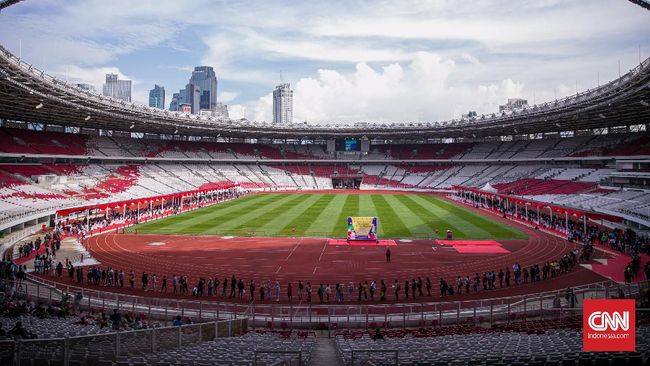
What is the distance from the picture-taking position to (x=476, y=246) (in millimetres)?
31672

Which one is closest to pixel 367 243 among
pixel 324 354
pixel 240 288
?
pixel 240 288

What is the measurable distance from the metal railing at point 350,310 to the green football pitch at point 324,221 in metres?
18.0

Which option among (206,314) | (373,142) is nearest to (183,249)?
(206,314)

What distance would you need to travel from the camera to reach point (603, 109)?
48625mm

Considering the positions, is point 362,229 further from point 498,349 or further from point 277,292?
point 498,349

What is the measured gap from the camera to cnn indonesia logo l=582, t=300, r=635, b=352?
32.3ft

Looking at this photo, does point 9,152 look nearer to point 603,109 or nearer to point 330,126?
point 330,126

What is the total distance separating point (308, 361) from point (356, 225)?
23.5 m

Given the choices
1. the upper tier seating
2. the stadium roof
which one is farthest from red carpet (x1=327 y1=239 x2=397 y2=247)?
the stadium roof

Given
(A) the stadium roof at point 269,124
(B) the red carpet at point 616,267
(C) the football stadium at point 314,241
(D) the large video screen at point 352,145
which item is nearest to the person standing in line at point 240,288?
(C) the football stadium at point 314,241

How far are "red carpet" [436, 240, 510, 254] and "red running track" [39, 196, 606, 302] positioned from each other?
0.66 meters

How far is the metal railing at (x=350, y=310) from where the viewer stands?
16.2 meters

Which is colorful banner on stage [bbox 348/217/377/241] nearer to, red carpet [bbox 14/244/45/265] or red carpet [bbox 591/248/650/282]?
red carpet [bbox 591/248/650/282]

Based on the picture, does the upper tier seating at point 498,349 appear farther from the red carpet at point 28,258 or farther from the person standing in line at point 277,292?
the red carpet at point 28,258
